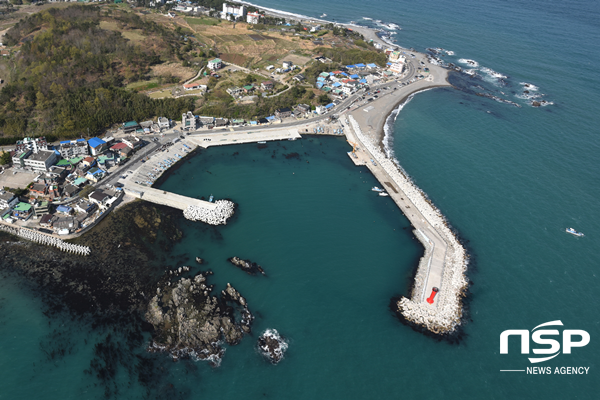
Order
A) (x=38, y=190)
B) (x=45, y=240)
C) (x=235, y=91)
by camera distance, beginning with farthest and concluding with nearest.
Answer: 1. (x=235, y=91)
2. (x=38, y=190)
3. (x=45, y=240)

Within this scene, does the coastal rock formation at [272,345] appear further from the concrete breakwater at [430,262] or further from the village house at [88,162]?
the village house at [88,162]

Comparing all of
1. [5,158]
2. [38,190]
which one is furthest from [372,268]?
[5,158]

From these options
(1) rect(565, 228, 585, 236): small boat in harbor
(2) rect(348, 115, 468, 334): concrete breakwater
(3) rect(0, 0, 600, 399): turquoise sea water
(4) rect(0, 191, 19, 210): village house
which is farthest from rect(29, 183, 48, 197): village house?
(1) rect(565, 228, 585, 236): small boat in harbor

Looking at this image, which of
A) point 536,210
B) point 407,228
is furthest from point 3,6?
point 536,210

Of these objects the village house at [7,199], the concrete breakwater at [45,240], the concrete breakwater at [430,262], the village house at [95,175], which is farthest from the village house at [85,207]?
the concrete breakwater at [430,262]

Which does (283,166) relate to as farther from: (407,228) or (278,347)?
(278,347)

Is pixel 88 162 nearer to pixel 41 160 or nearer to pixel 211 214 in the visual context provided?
pixel 41 160

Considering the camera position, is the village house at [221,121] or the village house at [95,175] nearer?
the village house at [95,175]
